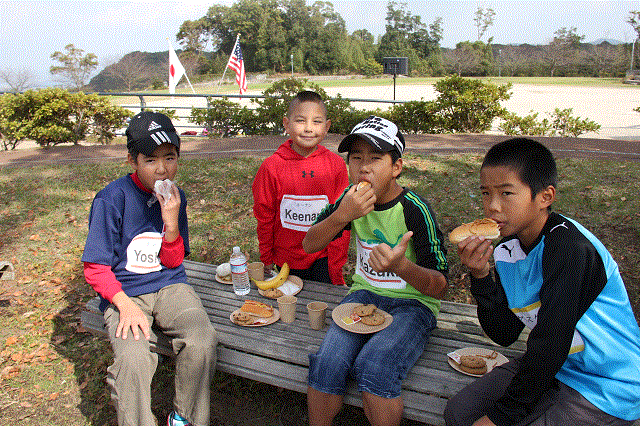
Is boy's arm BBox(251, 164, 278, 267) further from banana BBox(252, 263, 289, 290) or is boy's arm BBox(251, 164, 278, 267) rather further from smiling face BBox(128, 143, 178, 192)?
smiling face BBox(128, 143, 178, 192)

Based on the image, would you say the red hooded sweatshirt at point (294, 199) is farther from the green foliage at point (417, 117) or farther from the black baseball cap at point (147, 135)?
the green foliage at point (417, 117)

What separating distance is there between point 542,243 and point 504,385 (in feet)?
2.23

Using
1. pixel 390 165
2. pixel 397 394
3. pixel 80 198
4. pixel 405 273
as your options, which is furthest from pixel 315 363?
pixel 80 198

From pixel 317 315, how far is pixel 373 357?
0.61 metres

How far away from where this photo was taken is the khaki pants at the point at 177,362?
7.54ft

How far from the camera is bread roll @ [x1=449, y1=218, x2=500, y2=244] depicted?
1.92 metres

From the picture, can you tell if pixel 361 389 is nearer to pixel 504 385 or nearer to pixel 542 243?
pixel 504 385

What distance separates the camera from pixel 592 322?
1774 mm

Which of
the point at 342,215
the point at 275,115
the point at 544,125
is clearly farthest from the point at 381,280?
the point at 544,125

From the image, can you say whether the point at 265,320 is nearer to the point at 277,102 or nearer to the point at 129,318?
the point at 129,318

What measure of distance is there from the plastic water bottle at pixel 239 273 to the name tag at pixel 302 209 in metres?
0.53

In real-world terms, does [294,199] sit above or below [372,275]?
above

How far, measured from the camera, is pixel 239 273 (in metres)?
3.09

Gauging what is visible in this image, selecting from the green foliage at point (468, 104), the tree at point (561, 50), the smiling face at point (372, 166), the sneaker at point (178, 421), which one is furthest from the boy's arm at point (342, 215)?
the tree at point (561, 50)
